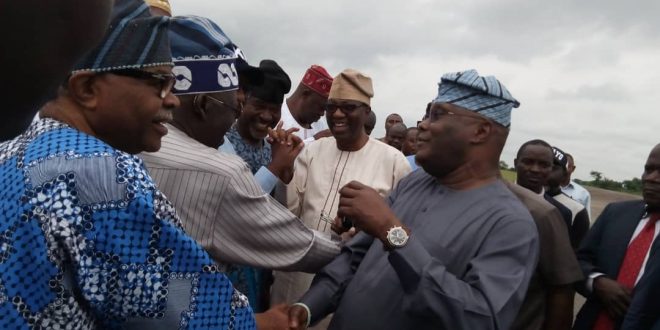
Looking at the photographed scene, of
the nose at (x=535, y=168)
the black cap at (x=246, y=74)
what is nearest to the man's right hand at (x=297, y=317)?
the black cap at (x=246, y=74)

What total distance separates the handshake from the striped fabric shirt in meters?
0.17

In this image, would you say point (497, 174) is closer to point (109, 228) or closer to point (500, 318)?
point (500, 318)

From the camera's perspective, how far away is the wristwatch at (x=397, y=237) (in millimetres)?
2154

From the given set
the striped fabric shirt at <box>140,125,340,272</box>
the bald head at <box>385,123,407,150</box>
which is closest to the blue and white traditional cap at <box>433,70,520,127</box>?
the striped fabric shirt at <box>140,125,340,272</box>

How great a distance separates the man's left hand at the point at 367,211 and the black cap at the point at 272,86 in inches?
55.6

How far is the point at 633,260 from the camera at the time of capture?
10.2 feet

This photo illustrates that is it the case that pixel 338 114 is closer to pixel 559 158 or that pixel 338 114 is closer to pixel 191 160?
pixel 191 160

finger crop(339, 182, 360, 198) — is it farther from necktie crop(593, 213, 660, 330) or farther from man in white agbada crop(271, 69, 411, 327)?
necktie crop(593, 213, 660, 330)

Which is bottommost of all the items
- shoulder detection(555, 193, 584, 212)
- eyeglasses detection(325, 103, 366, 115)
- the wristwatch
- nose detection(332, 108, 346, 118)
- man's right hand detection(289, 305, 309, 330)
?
man's right hand detection(289, 305, 309, 330)

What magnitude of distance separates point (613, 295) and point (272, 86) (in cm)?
211

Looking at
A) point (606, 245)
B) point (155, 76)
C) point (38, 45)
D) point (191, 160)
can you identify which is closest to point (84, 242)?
point (155, 76)

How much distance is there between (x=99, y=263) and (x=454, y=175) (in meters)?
1.61

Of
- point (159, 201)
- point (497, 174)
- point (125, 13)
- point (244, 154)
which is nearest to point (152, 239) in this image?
point (159, 201)

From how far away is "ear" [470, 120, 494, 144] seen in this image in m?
2.52
